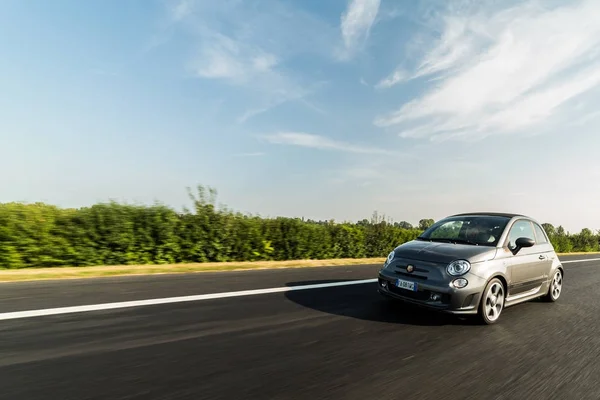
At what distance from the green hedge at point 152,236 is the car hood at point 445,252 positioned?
834cm

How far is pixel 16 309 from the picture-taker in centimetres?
518

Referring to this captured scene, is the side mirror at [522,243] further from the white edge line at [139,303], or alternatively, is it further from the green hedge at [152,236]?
the green hedge at [152,236]

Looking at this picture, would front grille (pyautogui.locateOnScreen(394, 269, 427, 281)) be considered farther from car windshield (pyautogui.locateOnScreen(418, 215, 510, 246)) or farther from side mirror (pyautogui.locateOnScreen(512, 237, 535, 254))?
side mirror (pyautogui.locateOnScreen(512, 237, 535, 254))

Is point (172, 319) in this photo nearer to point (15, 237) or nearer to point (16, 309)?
point (16, 309)

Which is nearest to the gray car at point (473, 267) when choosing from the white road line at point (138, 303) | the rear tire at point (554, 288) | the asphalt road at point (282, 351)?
the rear tire at point (554, 288)

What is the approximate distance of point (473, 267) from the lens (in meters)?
5.53

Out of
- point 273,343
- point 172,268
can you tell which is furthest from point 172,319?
point 172,268

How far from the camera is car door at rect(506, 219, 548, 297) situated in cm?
628

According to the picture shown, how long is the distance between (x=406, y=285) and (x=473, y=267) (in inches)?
41.1

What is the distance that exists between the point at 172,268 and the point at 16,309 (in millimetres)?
5515

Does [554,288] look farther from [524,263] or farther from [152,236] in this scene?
[152,236]

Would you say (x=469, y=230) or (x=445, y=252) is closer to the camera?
(x=445, y=252)

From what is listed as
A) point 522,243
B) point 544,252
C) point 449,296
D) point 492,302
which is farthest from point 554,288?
point 449,296

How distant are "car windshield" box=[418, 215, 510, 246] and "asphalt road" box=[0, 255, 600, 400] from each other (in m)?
1.40
